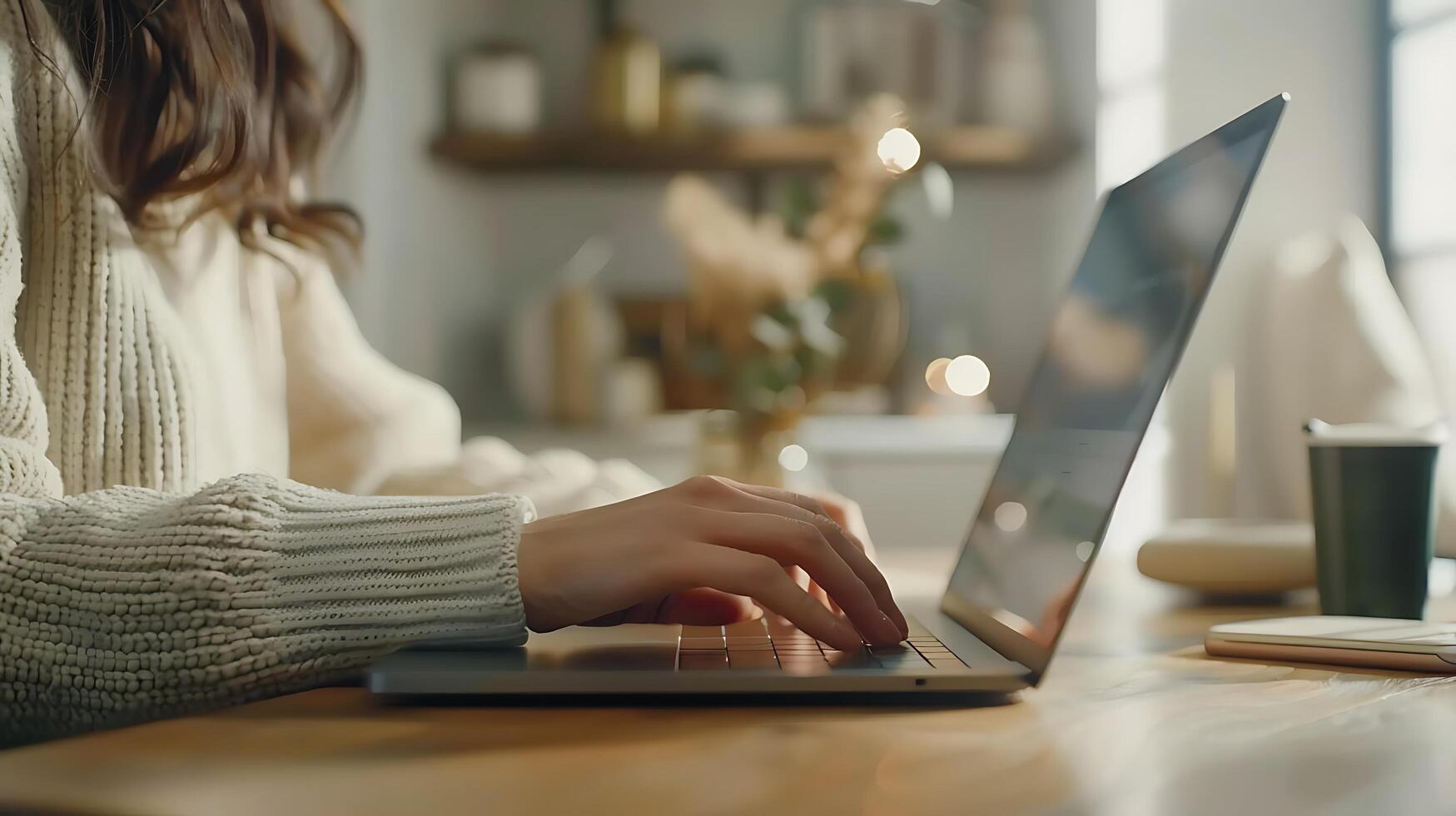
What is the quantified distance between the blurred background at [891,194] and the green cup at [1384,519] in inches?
57.3

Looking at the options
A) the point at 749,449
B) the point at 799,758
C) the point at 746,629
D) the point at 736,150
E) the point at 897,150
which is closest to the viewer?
the point at 799,758

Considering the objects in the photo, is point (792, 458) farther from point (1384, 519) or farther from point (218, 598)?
point (218, 598)

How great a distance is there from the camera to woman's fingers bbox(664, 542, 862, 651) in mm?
490

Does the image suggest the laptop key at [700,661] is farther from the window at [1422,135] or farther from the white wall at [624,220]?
the white wall at [624,220]

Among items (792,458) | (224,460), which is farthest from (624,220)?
(224,460)

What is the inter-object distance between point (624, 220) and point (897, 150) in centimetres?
146

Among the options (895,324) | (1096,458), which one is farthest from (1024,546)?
(895,324)

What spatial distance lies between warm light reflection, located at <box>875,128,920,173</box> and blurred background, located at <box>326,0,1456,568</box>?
25 centimetres

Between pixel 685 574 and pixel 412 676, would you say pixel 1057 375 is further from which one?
pixel 412 676

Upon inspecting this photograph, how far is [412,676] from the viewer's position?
451 millimetres

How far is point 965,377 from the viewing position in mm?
2949

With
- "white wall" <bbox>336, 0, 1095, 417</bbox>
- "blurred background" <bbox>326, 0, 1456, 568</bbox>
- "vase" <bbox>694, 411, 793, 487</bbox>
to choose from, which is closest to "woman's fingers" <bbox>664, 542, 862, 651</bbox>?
"vase" <bbox>694, 411, 793, 487</bbox>

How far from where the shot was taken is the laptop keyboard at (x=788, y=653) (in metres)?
0.48

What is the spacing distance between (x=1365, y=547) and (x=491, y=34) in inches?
113
